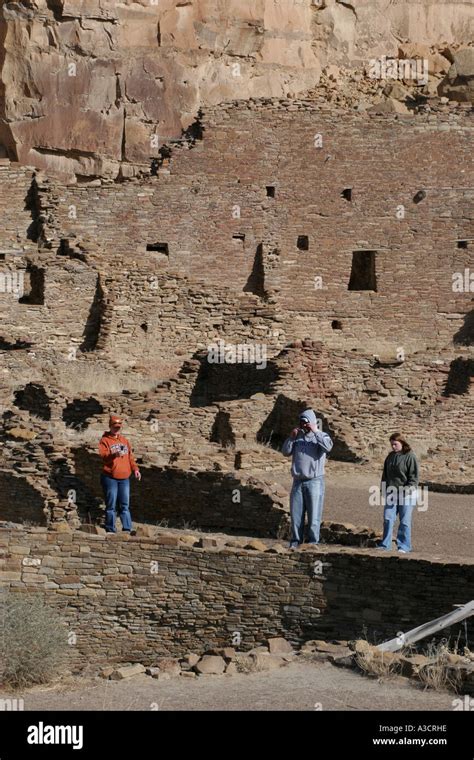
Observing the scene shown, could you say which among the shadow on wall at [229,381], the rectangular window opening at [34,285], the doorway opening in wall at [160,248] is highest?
the doorway opening in wall at [160,248]

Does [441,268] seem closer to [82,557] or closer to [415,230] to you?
[415,230]

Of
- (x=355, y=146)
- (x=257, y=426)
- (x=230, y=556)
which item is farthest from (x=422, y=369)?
(x=230, y=556)

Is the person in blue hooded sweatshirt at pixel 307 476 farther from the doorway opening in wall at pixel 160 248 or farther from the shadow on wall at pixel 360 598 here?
the doorway opening in wall at pixel 160 248

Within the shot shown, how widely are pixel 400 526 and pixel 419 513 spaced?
118 inches

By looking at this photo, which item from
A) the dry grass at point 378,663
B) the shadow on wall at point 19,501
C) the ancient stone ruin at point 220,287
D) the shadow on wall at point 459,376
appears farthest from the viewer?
the shadow on wall at point 459,376

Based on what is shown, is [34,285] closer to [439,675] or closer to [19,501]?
[19,501]

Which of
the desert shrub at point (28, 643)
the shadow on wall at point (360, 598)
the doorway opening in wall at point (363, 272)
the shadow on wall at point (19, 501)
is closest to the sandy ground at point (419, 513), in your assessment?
the shadow on wall at point (360, 598)

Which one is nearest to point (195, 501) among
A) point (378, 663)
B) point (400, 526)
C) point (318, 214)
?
point (400, 526)

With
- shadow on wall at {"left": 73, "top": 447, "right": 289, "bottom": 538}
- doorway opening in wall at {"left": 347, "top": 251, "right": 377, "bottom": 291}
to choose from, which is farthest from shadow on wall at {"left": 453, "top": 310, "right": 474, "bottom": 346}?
shadow on wall at {"left": 73, "top": 447, "right": 289, "bottom": 538}

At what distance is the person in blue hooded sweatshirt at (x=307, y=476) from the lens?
17094 millimetres

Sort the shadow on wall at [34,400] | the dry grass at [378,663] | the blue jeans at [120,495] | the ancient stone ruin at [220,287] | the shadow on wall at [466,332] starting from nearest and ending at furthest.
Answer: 1. the dry grass at [378,663]
2. the ancient stone ruin at [220,287]
3. the blue jeans at [120,495]
4. the shadow on wall at [34,400]
5. the shadow on wall at [466,332]

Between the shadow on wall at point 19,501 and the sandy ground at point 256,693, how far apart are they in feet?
22.9

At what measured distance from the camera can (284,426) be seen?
24.8 metres

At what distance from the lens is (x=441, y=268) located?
1335 inches
